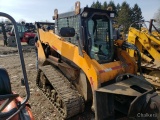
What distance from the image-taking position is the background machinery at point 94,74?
3.36 metres

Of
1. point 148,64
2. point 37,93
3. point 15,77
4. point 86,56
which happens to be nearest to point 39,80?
point 37,93

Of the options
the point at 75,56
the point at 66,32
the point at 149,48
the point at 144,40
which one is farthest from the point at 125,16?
the point at 66,32

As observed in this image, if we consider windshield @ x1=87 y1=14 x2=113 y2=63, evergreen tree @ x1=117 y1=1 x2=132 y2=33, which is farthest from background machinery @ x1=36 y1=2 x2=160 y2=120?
evergreen tree @ x1=117 y1=1 x2=132 y2=33

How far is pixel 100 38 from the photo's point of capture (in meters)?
4.32

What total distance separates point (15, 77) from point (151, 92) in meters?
5.14

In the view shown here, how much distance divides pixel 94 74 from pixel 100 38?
1.11 metres

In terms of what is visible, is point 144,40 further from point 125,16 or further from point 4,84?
point 125,16

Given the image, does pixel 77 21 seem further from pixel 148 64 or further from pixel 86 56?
pixel 148 64

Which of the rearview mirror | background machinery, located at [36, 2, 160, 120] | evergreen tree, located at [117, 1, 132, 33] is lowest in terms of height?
background machinery, located at [36, 2, 160, 120]

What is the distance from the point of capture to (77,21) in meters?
3.99

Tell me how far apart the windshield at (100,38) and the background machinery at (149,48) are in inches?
84.1

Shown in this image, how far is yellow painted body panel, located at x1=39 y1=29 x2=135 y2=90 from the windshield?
11.7 inches

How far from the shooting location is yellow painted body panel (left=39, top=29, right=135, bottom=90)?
140 inches

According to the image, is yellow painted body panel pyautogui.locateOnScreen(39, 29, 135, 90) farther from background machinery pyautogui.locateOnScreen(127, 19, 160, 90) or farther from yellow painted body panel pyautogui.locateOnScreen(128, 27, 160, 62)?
yellow painted body panel pyautogui.locateOnScreen(128, 27, 160, 62)
